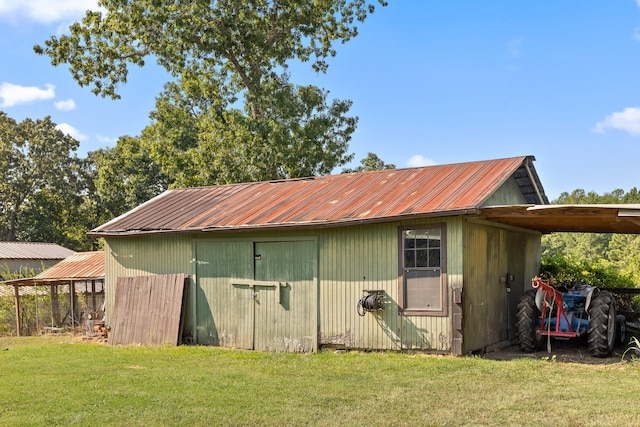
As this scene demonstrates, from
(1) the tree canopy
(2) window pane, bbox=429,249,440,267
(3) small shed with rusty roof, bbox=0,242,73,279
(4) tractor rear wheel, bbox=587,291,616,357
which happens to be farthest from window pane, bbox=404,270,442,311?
(1) the tree canopy

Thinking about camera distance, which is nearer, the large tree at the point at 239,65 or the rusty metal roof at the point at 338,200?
the rusty metal roof at the point at 338,200

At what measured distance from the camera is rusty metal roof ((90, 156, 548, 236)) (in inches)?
442

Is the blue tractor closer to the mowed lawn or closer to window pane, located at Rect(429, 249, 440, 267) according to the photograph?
the mowed lawn

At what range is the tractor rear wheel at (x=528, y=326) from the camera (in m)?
11.3

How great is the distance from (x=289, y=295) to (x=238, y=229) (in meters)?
1.67

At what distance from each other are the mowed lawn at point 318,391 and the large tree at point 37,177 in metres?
33.4

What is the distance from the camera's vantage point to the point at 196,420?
6.84m

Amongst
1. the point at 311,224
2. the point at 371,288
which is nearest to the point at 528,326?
the point at 371,288

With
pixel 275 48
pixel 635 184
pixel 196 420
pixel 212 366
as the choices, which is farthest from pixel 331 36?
pixel 635 184

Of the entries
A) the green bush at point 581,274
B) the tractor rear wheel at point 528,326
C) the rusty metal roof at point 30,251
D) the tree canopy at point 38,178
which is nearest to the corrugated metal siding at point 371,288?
the tractor rear wheel at point 528,326

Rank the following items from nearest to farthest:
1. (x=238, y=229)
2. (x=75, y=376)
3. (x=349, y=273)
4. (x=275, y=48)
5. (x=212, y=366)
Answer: (x=75, y=376)
(x=212, y=366)
(x=349, y=273)
(x=238, y=229)
(x=275, y=48)

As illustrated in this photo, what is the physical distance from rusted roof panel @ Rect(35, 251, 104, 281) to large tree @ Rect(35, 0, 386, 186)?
6999mm

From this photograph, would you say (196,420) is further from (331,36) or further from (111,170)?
(111,170)

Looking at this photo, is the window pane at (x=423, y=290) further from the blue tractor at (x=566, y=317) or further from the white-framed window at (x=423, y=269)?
the blue tractor at (x=566, y=317)
